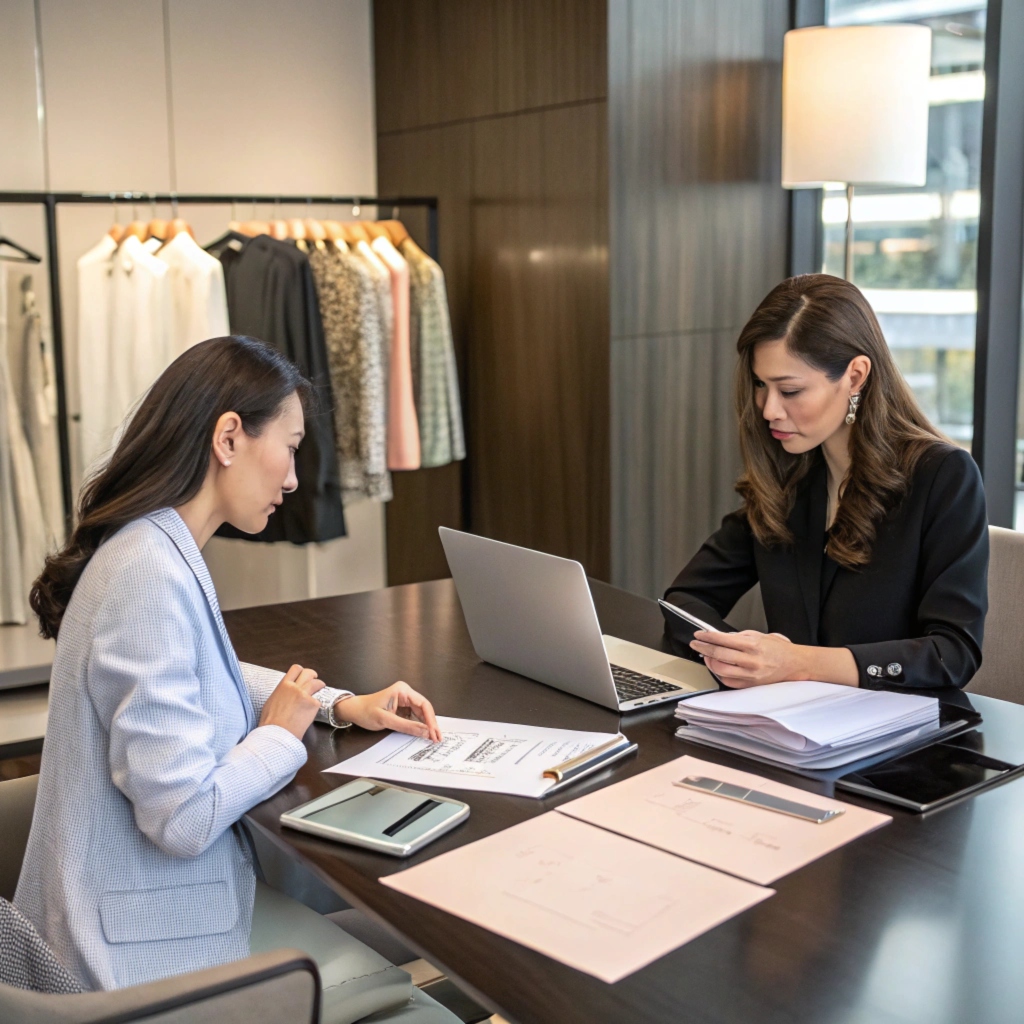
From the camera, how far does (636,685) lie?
1.81 m

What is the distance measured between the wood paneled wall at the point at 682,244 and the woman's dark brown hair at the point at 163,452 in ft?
7.47

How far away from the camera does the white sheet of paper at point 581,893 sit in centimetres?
109

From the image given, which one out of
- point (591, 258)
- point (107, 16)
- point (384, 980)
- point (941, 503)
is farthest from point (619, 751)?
point (107, 16)

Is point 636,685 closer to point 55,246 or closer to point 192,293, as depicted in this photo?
point 192,293

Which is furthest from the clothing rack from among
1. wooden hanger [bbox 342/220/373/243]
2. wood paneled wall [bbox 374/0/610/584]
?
wood paneled wall [bbox 374/0/610/584]

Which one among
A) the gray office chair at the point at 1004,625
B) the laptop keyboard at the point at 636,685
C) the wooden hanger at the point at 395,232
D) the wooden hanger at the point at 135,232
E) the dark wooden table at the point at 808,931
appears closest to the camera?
the dark wooden table at the point at 808,931

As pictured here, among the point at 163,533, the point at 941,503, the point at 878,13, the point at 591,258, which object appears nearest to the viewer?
the point at 163,533

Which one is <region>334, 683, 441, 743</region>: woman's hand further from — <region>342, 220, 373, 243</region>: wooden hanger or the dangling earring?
<region>342, 220, 373, 243</region>: wooden hanger

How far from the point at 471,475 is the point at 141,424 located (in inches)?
112

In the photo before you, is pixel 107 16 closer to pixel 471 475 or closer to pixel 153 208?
pixel 153 208

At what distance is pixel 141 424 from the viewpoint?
1493 mm

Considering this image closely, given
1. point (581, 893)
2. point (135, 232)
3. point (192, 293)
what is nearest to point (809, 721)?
point (581, 893)

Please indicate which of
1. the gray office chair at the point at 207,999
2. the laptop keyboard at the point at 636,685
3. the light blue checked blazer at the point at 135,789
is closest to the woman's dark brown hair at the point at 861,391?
the laptop keyboard at the point at 636,685

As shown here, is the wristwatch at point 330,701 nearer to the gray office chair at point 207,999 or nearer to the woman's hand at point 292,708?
the woman's hand at point 292,708
